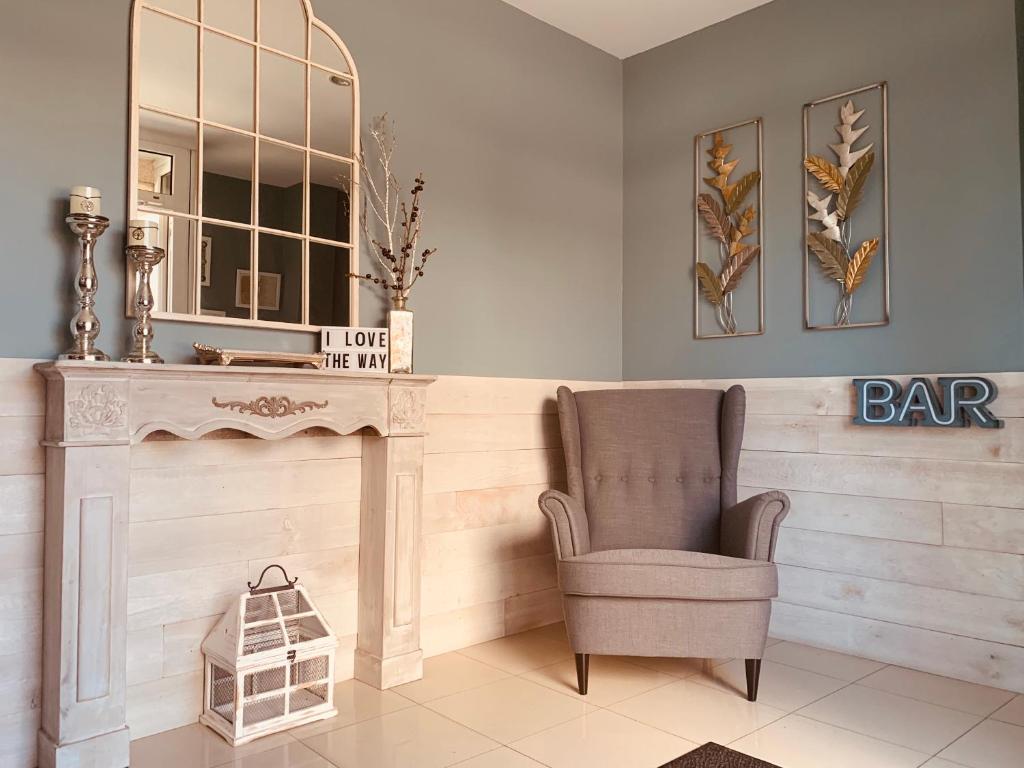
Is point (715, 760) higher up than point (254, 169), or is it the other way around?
point (254, 169)

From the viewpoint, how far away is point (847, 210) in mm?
3121

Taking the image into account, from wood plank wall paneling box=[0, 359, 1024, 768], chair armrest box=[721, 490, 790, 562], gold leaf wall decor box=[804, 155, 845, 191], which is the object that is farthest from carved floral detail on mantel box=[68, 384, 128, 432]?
gold leaf wall decor box=[804, 155, 845, 191]

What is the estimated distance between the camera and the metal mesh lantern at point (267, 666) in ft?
7.44

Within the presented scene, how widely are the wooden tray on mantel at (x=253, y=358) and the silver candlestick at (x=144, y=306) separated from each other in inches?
5.8

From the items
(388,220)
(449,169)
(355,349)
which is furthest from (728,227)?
(355,349)

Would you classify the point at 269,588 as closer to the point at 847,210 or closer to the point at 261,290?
the point at 261,290

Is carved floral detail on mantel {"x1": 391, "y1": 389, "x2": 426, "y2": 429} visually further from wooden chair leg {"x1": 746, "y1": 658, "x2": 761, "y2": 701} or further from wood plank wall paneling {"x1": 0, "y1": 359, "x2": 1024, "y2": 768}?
wooden chair leg {"x1": 746, "y1": 658, "x2": 761, "y2": 701}

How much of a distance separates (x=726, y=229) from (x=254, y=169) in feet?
6.79

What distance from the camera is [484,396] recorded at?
3.23 meters

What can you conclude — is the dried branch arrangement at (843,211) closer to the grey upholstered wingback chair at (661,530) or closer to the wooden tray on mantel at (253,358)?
the grey upholstered wingback chair at (661,530)

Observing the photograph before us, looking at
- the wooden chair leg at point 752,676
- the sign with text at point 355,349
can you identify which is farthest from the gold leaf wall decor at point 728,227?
the sign with text at point 355,349

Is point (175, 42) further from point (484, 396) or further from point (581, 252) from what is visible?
point (581, 252)

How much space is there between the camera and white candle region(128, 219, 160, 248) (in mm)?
2240

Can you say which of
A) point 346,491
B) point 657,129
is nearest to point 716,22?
point 657,129
